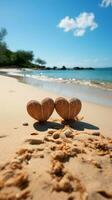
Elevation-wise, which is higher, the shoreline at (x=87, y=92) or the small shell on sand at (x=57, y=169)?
the small shell on sand at (x=57, y=169)

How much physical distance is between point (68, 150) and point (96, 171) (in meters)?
0.49

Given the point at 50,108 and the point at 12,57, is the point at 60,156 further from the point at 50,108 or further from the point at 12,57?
the point at 12,57

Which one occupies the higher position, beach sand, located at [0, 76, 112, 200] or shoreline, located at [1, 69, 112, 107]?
beach sand, located at [0, 76, 112, 200]

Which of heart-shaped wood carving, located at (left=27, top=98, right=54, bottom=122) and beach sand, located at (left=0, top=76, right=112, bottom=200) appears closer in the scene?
beach sand, located at (left=0, top=76, right=112, bottom=200)

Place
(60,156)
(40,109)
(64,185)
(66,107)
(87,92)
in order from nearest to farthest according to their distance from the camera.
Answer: (64,185)
(60,156)
(40,109)
(66,107)
(87,92)

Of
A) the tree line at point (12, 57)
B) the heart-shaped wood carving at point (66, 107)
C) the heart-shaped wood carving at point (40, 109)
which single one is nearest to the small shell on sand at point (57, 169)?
the heart-shaped wood carving at point (40, 109)

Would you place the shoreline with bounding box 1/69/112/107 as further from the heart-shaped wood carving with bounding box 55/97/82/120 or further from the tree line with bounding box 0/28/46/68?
the tree line with bounding box 0/28/46/68

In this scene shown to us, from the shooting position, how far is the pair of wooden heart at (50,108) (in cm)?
468

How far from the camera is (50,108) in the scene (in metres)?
4.72

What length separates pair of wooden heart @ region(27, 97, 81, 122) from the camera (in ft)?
15.3

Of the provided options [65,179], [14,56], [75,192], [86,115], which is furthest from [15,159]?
[14,56]

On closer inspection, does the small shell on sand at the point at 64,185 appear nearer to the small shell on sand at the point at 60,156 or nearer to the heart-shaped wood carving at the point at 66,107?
the small shell on sand at the point at 60,156

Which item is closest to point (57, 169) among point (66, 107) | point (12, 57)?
point (66, 107)

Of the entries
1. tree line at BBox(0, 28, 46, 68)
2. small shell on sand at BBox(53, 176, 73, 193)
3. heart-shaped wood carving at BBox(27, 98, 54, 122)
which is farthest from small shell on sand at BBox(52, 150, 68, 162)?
tree line at BBox(0, 28, 46, 68)
